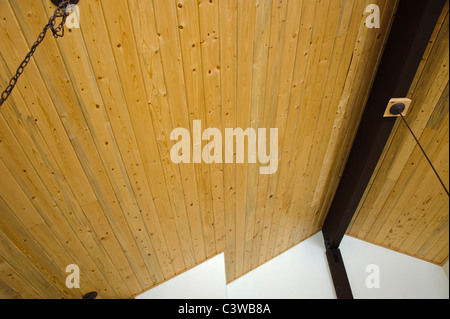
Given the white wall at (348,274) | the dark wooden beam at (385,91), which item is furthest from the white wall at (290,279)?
the dark wooden beam at (385,91)

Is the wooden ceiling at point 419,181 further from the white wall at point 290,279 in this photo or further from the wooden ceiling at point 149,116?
the white wall at point 290,279

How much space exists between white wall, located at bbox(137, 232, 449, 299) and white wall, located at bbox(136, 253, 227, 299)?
0.65 metres

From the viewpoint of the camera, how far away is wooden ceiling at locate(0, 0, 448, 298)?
1.11 m

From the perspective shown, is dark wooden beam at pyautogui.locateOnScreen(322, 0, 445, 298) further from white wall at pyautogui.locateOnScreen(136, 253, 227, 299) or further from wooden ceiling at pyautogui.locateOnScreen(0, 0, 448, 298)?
white wall at pyautogui.locateOnScreen(136, 253, 227, 299)

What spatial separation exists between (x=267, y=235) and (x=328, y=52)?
6.05 feet

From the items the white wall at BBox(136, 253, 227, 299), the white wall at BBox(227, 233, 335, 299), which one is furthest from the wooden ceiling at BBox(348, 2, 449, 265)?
the white wall at BBox(136, 253, 227, 299)

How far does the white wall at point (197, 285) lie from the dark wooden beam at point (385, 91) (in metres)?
1.39

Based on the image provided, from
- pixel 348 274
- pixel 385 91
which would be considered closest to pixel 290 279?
pixel 348 274

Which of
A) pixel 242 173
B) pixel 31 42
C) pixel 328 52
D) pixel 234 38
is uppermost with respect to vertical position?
pixel 328 52

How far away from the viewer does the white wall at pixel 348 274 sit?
3.03 m

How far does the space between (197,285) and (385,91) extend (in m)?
2.19

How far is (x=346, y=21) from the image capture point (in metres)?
1.58
